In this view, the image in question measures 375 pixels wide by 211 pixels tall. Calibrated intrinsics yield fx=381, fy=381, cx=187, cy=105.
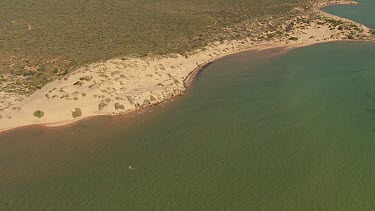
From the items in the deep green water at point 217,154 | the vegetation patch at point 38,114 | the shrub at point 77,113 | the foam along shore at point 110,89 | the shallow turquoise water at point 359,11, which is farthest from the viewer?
the shallow turquoise water at point 359,11

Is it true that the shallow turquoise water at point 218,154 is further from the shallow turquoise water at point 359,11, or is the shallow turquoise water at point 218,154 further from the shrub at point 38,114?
the shallow turquoise water at point 359,11

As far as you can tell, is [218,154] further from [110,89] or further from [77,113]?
[110,89]

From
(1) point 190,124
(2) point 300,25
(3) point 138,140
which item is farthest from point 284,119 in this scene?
(2) point 300,25

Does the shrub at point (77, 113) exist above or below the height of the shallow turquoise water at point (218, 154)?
above

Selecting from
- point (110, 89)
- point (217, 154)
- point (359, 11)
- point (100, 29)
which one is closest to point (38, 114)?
point (110, 89)

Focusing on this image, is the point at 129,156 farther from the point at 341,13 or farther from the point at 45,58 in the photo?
the point at 341,13

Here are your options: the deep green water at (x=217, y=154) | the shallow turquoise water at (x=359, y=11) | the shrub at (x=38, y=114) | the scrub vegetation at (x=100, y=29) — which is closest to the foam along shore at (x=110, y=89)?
the shrub at (x=38, y=114)
